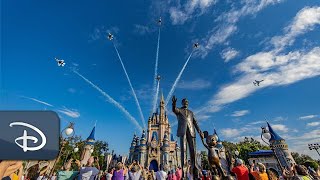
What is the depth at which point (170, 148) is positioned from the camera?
7200 centimetres

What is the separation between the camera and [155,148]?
228 ft

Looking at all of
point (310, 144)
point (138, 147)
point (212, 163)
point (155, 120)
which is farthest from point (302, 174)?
point (155, 120)

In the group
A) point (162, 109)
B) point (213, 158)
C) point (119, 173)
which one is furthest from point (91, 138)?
point (213, 158)

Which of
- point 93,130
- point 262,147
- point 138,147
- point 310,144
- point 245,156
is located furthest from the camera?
point 138,147

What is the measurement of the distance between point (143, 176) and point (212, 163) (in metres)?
5.12

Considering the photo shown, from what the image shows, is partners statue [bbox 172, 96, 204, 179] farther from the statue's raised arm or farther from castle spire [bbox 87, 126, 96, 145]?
castle spire [bbox 87, 126, 96, 145]

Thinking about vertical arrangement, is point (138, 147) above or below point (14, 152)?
above

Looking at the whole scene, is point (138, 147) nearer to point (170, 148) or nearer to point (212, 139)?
point (170, 148)

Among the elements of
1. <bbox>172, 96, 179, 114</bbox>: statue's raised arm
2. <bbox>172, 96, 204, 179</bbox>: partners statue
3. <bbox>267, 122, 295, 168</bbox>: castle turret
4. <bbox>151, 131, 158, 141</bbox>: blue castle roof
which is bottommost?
<bbox>172, 96, 204, 179</bbox>: partners statue

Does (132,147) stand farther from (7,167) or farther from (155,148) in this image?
(7,167)

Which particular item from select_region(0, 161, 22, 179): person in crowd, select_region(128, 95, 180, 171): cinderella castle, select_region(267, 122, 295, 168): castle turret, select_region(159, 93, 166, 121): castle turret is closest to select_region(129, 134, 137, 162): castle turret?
select_region(128, 95, 180, 171): cinderella castle

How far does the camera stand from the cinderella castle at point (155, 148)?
2632 inches

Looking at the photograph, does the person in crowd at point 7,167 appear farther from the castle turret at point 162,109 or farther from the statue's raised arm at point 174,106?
the castle turret at point 162,109

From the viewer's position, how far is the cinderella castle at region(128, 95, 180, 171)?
66.9 meters
